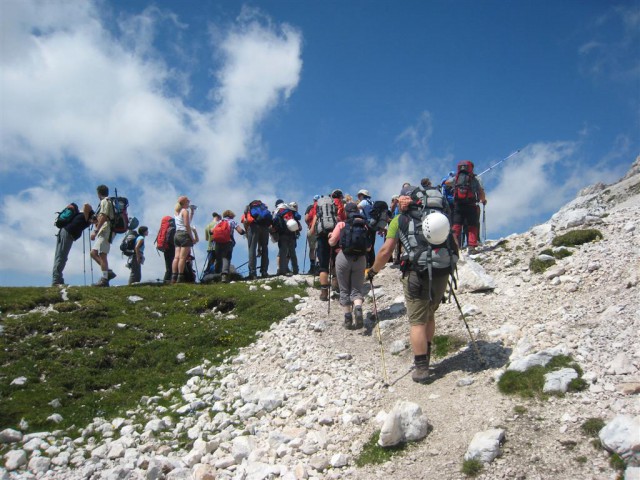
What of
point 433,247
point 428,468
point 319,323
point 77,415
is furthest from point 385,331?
point 77,415

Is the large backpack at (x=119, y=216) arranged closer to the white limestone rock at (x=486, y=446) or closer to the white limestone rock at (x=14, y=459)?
the white limestone rock at (x=14, y=459)

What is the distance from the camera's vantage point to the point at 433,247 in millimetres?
8211

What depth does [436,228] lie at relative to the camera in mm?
7879

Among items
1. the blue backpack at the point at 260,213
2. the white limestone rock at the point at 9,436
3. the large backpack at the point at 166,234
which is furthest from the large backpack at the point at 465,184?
the white limestone rock at the point at 9,436

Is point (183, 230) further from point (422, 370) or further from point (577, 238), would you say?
point (577, 238)

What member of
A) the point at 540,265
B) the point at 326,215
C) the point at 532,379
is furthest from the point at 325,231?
the point at 532,379

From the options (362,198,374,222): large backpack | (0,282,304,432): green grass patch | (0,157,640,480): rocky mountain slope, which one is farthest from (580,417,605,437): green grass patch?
(362,198,374,222): large backpack

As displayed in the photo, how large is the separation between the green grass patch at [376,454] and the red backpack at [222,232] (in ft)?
37.8

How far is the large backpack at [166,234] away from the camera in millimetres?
17406

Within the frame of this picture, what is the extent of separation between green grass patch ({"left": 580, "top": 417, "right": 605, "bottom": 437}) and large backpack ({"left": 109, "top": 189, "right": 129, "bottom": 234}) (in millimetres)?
14038

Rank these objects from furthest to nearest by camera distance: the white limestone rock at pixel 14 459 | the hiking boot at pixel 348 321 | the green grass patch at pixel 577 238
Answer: the green grass patch at pixel 577 238
the hiking boot at pixel 348 321
the white limestone rock at pixel 14 459

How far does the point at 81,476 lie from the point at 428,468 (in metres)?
4.97

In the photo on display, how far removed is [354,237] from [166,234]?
8.36 m

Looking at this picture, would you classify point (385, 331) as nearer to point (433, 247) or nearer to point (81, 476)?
point (433, 247)
